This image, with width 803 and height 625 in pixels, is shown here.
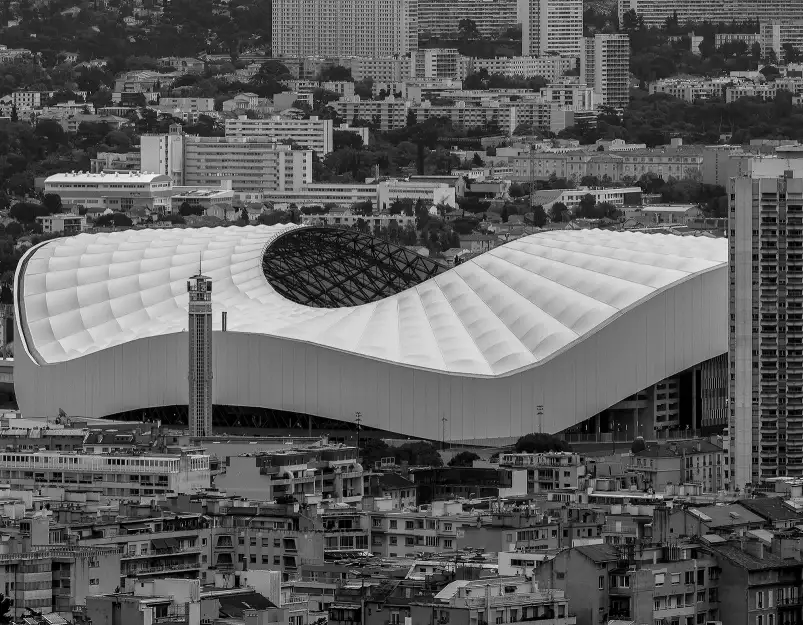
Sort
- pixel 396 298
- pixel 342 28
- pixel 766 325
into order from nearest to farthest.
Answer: pixel 766 325, pixel 396 298, pixel 342 28

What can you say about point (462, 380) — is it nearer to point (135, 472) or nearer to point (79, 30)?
point (135, 472)

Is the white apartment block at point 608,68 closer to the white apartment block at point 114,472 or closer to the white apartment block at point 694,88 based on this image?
the white apartment block at point 694,88

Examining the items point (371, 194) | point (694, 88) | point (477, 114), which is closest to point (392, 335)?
point (371, 194)

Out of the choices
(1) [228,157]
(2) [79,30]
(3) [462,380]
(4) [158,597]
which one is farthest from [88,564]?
(2) [79,30]

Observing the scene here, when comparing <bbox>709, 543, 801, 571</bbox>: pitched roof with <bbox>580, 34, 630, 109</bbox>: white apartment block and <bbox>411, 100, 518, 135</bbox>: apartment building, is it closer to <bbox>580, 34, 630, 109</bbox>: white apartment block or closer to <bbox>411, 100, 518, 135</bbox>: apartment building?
<bbox>411, 100, 518, 135</bbox>: apartment building

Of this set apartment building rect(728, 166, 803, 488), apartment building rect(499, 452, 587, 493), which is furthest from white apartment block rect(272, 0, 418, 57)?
apartment building rect(499, 452, 587, 493)

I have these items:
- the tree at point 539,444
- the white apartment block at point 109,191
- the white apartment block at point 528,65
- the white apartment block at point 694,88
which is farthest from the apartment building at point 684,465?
the white apartment block at point 528,65

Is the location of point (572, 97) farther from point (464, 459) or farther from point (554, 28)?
point (464, 459)

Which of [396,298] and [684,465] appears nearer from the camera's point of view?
[684,465]
